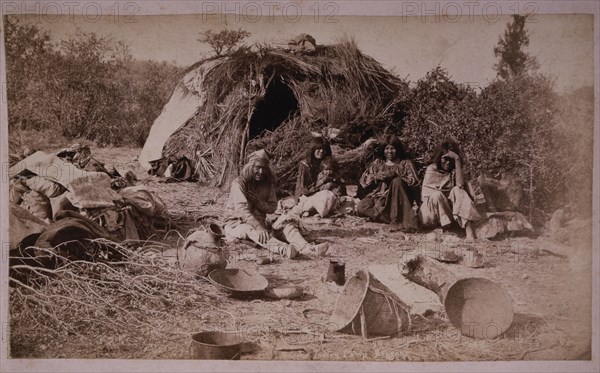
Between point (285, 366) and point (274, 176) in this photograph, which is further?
point (274, 176)

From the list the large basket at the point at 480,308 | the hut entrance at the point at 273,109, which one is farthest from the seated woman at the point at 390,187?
the hut entrance at the point at 273,109

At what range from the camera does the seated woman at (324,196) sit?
5.43 m

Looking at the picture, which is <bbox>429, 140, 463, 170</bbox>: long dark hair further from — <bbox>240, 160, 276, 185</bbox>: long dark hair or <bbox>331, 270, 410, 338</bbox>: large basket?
<bbox>240, 160, 276, 185</bbox>: long dark hair

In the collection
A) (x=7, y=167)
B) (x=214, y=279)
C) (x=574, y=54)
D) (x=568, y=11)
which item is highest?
(x=568, y=11)

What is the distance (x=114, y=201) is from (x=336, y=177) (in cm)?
195

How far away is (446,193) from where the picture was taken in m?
5.35

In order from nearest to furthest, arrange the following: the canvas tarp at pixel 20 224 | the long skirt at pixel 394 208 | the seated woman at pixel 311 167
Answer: the canvas tarp at pixel 20 224
the long skirt at pixel 394 208
the seated woman at pixel 311 167

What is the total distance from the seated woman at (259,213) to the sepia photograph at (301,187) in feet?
0.06

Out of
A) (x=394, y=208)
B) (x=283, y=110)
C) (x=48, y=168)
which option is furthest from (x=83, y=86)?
(x=394, y=208)

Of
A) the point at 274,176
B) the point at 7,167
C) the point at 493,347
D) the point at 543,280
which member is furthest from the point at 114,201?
the point at 543,280

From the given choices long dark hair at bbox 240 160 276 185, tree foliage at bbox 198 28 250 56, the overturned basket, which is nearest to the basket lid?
the overturned basket

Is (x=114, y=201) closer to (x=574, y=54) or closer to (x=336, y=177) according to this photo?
(x=336, y=177)

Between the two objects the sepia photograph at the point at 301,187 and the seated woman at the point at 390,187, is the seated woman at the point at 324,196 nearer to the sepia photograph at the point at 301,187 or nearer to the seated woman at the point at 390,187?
the sepia photograph at the point at 301,187

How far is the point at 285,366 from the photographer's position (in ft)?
16.6
